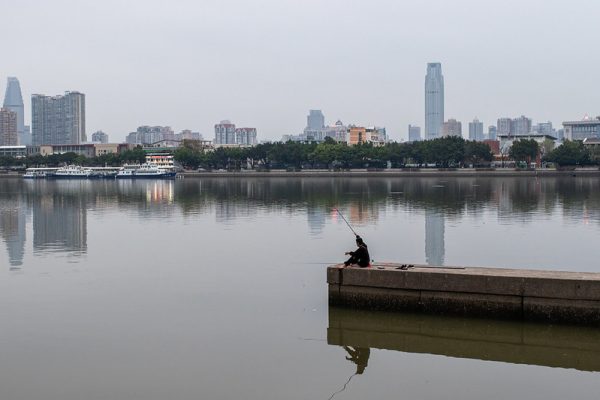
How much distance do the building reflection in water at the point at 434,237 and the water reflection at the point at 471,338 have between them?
9.88 meters

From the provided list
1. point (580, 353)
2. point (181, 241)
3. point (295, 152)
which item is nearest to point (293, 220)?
point (181, 241)

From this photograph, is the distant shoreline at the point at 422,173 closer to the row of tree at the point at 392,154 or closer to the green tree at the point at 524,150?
the green tree at the point at 524,150

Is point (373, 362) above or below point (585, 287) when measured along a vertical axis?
below

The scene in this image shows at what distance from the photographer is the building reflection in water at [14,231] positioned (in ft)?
108

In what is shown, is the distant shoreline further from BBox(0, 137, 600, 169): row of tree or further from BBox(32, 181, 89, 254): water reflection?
BBox(32, 181, 89, 254): water reflection

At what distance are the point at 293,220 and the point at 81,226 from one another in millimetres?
13028

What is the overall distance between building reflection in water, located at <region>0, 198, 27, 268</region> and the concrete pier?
1583cm

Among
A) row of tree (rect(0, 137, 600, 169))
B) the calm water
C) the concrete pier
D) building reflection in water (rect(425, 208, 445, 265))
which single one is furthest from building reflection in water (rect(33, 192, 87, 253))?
row of tree (rect(0, 137, 600, 169))

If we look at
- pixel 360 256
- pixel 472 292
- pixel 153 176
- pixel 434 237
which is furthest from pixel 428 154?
pixel 472 292

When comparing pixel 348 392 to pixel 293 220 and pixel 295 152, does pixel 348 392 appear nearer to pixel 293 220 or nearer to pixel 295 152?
pixel 293 220

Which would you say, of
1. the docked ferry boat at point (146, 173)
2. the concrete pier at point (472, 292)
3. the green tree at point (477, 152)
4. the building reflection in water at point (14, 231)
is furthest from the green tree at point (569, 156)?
the concrete pier at point (472, 292)

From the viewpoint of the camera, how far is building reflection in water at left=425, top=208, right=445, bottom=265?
30312 millimetres

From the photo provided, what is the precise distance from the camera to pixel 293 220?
160 feet

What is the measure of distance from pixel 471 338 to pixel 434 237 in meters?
20.2
